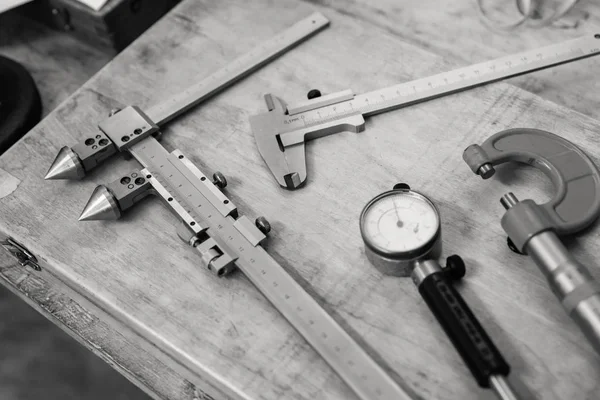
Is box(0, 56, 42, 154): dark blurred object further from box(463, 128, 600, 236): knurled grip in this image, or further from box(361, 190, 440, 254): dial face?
box(463, 128, 600, 236): knurled grip

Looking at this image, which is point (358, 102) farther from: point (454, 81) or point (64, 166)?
point (64, 166)

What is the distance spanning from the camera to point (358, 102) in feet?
4.70

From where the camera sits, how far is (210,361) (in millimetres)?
1148

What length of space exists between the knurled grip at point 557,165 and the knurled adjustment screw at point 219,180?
468 millimetres

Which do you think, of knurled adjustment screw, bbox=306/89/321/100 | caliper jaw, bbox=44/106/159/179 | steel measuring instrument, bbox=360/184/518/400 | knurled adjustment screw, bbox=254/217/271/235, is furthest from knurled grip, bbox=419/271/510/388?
caliper jaw, bbox=44/106/159/179

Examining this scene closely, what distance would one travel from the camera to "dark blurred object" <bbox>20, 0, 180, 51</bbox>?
1.69 meters

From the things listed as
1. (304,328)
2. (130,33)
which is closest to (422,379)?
(304,328)

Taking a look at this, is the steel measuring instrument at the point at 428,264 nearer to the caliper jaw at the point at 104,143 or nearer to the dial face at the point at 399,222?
the dial face at the point at 399,222

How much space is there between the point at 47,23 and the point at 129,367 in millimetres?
1074

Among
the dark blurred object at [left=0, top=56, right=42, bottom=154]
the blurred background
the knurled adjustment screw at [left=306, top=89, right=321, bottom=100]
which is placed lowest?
the blurred background

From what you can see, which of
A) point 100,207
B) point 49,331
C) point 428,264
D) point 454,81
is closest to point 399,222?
point 428,264

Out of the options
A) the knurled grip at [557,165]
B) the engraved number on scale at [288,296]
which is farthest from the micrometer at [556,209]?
the engraved number on scale at [288,296]

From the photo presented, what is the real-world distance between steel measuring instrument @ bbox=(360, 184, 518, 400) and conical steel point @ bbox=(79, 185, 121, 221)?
48 centimetres

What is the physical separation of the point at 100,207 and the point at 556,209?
2.76 ft
